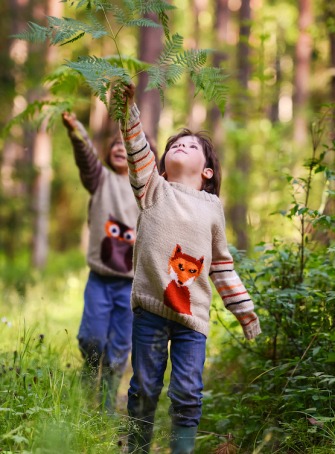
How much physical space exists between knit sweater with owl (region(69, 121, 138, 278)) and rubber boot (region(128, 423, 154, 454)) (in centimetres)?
138

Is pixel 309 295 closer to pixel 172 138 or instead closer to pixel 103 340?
pixel 172 138

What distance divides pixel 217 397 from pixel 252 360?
42 centimetres

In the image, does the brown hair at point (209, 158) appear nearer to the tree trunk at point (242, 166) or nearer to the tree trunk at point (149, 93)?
the tree trunk at point (149, 93)

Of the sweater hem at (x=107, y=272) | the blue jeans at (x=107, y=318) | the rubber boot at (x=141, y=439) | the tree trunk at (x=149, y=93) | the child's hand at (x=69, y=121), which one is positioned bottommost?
the rubber boot at (x=141, y=439)

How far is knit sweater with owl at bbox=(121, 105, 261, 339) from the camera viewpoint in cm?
215

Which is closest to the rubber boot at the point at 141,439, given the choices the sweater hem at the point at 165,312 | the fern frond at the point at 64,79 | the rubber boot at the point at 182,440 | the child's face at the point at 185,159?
the rubber boot at the point at 182,440

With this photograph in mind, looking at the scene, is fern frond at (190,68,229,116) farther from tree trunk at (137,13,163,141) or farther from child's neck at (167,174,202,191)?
tree trunk at (137,13,163,141)

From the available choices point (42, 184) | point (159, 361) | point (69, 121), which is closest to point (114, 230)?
point (69, 121)

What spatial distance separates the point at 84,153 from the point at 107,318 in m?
1.35

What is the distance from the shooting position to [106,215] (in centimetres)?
348

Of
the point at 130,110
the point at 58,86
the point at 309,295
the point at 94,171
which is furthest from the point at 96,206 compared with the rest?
the point at 309,295

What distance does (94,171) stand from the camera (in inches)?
138

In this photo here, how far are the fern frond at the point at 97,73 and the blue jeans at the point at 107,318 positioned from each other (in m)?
1.91

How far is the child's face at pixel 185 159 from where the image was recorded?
2.34 meters
